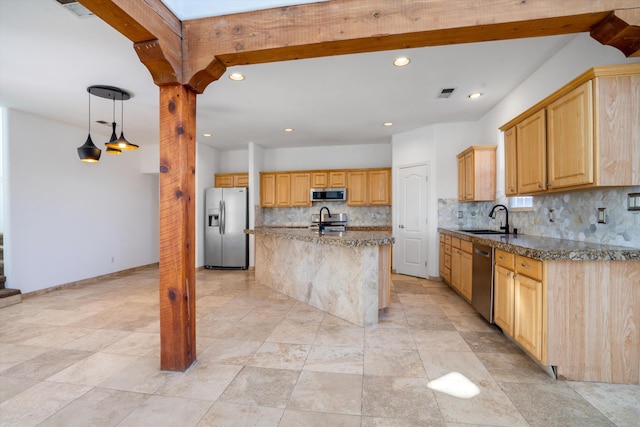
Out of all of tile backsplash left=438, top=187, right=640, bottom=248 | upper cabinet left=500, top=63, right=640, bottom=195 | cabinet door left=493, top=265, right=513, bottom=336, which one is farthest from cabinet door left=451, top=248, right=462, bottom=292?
upper cabinet left=500, top=63, right=640, bottom=195

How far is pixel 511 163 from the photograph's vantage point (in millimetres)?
3375

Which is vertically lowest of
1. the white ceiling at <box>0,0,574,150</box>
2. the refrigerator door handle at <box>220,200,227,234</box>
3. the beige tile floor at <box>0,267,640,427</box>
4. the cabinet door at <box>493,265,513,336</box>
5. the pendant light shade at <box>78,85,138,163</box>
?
the beige tile floor at <box>0,267,640,427</box>

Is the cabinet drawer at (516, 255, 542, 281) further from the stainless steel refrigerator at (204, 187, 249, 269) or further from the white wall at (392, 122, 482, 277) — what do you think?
the stainless steel refrigerator at (204, 187, 249, 269)

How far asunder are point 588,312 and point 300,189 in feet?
17.6

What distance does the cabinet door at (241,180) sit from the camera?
6836 millimetres

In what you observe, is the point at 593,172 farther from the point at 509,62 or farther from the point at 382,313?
the point at 382,313

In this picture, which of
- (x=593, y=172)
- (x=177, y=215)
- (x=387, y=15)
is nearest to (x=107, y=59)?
(x=177, y=215)

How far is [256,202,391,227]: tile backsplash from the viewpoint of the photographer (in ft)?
22.0

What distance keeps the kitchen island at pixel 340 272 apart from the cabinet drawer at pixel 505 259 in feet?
3.51

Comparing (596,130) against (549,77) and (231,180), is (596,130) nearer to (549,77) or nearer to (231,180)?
(549,77)

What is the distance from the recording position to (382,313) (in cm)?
357

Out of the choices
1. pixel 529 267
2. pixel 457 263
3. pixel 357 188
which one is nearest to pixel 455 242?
pixel 457 263

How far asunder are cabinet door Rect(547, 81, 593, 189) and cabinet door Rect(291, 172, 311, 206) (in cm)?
469

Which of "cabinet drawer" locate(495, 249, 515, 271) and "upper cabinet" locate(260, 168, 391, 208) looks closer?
"cabinet drawer" locate(495, 249, 515, 271)
